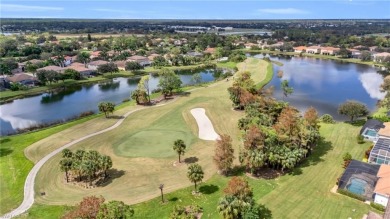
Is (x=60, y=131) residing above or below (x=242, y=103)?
below

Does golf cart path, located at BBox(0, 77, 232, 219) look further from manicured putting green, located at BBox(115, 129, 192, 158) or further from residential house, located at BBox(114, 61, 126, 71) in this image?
residential house, located at BBox(114, 61, 126, 71)

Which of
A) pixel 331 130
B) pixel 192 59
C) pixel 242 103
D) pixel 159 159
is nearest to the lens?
pixel 159 159

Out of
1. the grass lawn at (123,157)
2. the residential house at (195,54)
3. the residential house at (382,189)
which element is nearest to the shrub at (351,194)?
the residential house at (382,189)

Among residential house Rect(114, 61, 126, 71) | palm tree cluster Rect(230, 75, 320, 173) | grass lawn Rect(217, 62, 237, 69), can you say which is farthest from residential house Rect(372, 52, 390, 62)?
palm tree cluster Rect(230, 75, 320, 173)

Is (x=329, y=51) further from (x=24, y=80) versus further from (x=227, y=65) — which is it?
(x=24, y=80)

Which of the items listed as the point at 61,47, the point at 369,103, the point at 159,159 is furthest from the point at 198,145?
the point at 61,47

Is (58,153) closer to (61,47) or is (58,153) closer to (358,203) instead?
(358,203)
